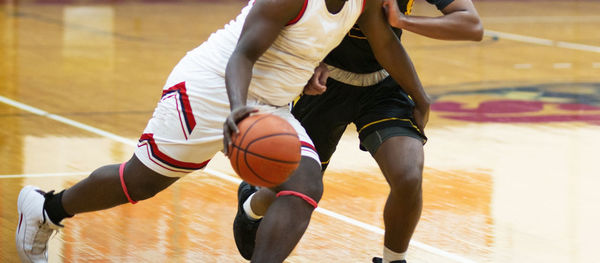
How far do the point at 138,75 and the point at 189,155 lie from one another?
6.60 m

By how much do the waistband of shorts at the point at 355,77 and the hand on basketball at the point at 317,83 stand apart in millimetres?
370

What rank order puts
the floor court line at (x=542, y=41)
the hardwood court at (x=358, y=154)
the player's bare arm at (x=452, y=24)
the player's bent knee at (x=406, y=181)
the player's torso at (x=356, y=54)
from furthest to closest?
1. the floor court line at (x=542, y=41)
2. the hardwood court at (x=358, y=154)
3. the player's torso at (x=356, y=54)
4. the player's bare arm at (x=452, y=24)
5. the player's bent knee at (x=406, y=181)

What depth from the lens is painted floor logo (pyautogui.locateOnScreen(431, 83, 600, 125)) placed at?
8102 millimetres

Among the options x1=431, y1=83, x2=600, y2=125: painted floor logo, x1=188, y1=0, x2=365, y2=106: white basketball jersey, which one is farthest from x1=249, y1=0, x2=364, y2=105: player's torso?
x1=431, y1=83, x2=600, y2=125: painted floor logo

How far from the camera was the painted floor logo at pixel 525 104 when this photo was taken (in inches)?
319

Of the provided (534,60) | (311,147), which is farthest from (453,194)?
(534,60)

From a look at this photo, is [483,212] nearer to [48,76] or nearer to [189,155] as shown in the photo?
[189,155]

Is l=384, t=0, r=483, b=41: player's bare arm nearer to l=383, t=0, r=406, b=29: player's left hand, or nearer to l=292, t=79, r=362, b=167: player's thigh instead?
l=383, t=0, r=406, b=29: player's left hand

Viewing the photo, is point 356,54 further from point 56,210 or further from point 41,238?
point 41,238

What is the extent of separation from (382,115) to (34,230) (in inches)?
61.1

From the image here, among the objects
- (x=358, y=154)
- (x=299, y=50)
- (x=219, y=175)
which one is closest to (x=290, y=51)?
(x=299, y=50)

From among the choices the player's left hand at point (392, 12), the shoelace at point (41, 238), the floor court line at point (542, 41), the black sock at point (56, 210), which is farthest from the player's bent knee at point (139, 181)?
the floor court line at point (542, 41)

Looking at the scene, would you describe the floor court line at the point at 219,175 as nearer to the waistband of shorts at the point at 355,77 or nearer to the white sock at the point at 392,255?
the white sock at the point at 392,255

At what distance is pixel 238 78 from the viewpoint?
3.24m
